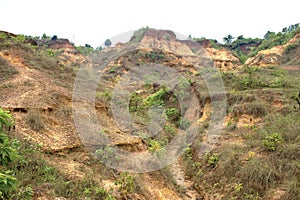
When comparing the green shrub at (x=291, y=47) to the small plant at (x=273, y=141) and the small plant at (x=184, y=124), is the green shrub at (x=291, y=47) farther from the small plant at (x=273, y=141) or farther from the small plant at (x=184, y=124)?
the small plant at (x=273, y=141)

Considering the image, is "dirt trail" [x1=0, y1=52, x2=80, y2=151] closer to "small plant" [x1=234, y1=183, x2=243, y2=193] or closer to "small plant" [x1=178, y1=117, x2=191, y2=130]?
"small plant" [x1=234, y1=183, x2=243, y2=193]

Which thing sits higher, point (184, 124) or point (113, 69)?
point (113, 69)

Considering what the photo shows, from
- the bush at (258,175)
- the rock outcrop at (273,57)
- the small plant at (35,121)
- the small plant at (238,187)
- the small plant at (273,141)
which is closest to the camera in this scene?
the small plant at (35,121)

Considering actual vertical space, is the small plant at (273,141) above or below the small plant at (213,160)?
above

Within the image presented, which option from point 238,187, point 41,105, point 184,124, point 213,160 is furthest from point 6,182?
point 184,124

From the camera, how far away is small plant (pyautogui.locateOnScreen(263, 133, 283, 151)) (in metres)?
10.3

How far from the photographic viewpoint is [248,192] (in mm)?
8812

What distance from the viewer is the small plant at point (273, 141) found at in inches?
404

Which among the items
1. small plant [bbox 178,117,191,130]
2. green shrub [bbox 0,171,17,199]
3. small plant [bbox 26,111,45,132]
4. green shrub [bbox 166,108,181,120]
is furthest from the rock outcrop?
green shrub [bbox 0,171,17,199]

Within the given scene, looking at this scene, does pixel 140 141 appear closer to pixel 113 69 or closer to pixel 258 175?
pixel 258 175

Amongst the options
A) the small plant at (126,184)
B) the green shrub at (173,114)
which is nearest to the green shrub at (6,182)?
the small plant at (126,184)

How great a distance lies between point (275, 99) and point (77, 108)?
34.5ft

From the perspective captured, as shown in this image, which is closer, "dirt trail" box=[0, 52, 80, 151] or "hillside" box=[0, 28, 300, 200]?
"hillside" box=[0, 28, 300, 200]

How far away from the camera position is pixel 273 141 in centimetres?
1055
